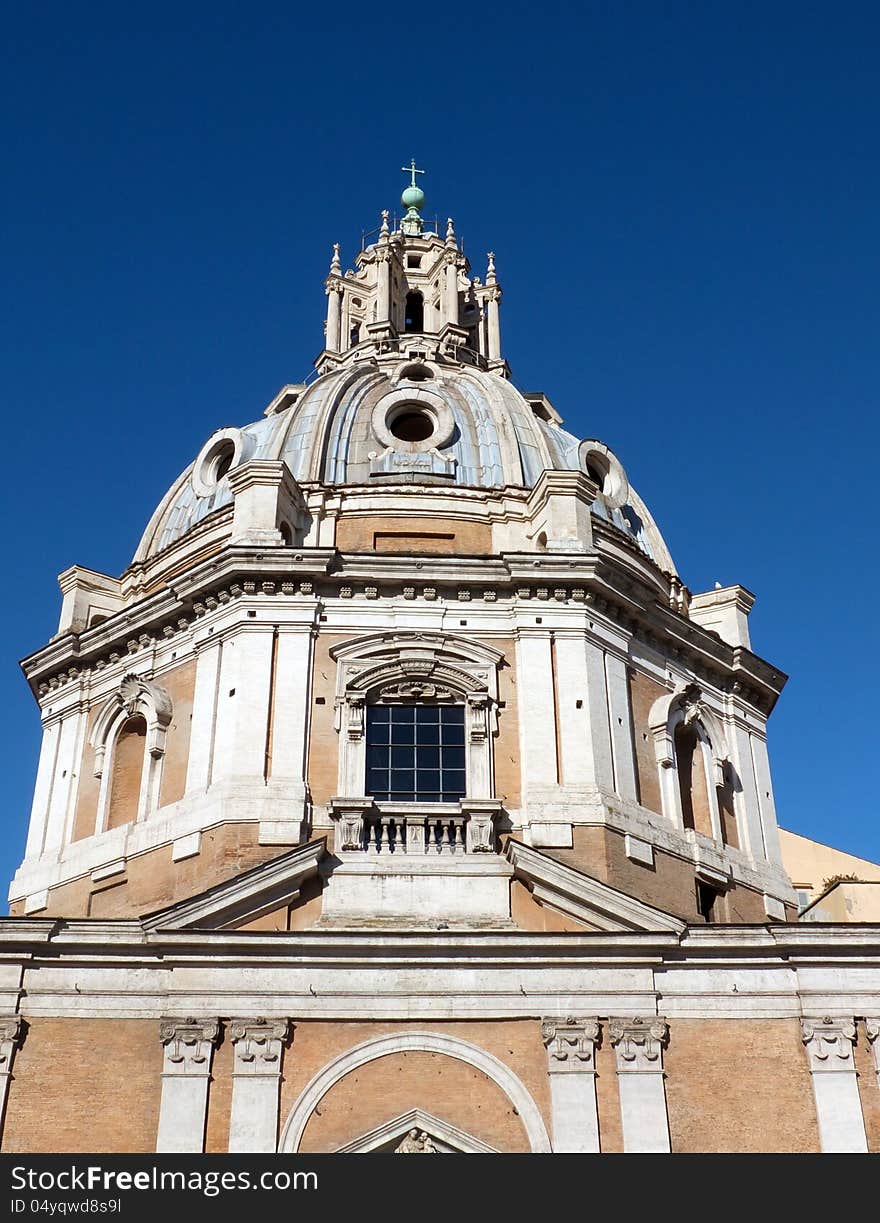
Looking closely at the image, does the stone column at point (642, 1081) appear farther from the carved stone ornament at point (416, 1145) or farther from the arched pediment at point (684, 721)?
the arched pediment at point (684, 721)

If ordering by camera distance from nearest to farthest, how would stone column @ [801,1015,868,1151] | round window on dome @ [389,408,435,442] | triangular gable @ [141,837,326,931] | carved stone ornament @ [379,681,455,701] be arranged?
stone column @ [801,1015,868,1151]
triangular gable @ [141,837,326,931]
carved stone ornament @ [379,681,455,701]
round window on dome @ [389,408,435,442]

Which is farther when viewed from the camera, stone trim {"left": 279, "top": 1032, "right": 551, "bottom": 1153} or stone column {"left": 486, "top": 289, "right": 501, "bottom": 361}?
stone column {"left": 486, "top": 289, "right": 501, "bottom": 361}

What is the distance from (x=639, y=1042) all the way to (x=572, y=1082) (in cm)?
111

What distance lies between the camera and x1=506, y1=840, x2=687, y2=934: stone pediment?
2200 cm

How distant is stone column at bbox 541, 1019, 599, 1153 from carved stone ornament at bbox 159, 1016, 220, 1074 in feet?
15.0

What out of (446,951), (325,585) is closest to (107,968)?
(446,951)

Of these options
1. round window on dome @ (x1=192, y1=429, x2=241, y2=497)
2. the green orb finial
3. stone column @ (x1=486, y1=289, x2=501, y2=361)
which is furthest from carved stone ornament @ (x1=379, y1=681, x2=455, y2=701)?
the green orb finial

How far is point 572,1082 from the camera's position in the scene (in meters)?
20.8

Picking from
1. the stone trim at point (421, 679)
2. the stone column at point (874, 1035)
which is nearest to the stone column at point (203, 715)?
the stone trim at point (421, 679)

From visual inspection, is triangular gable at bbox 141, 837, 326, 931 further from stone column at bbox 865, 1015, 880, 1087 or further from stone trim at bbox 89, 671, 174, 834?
stone column at bbox 865, 1015, 880, 1087

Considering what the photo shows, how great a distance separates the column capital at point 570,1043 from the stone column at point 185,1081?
15.0ft
